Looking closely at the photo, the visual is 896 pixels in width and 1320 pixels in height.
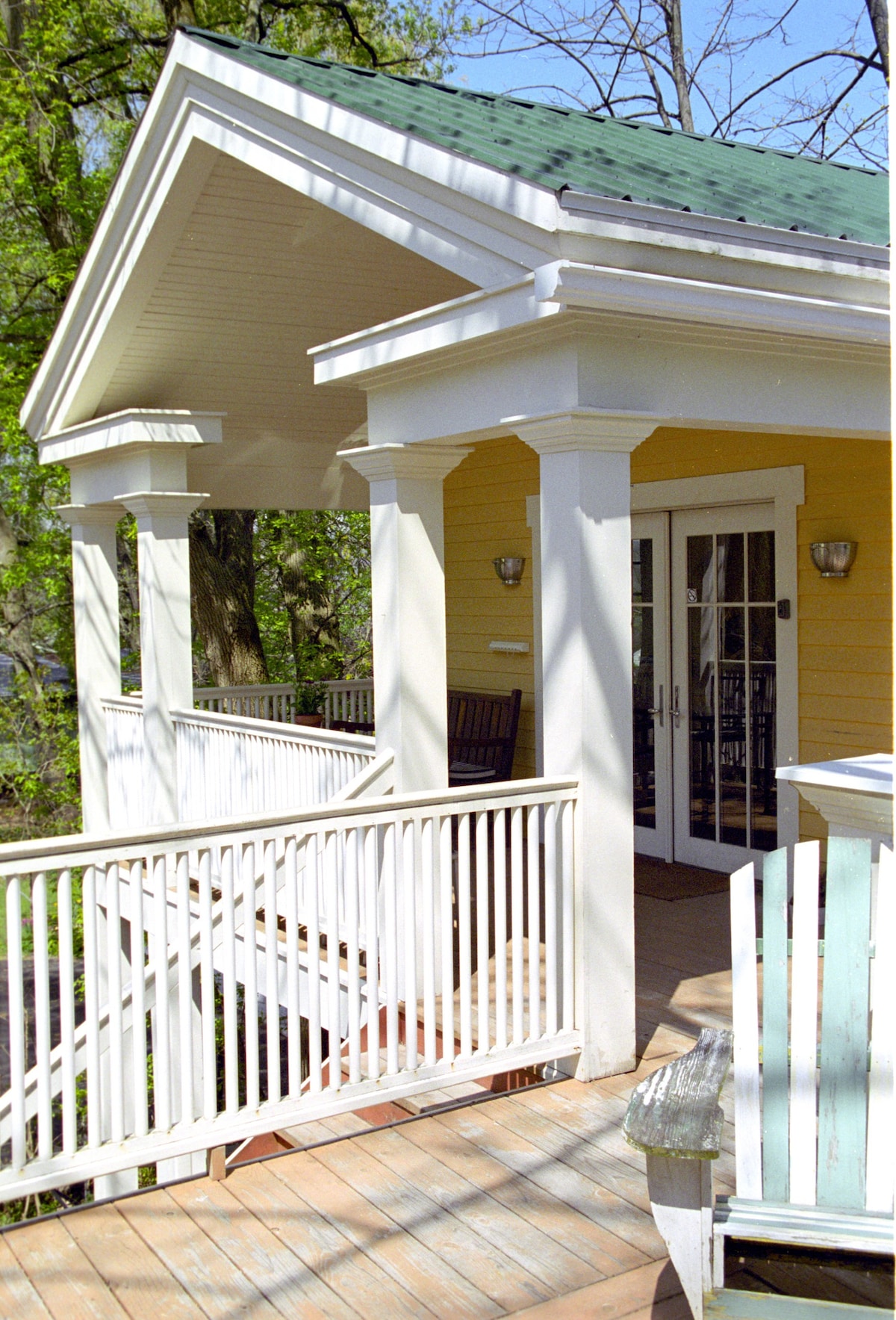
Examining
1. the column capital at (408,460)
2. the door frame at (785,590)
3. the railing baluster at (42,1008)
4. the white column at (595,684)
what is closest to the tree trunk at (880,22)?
the door frame at (785,590)

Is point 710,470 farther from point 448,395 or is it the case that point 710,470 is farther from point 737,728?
point 448,395

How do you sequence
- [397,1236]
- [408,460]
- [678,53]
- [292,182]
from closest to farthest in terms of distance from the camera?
[397,1236]
[408,460]
[292,182]
[678,53]

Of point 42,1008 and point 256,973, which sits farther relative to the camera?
point 256,973

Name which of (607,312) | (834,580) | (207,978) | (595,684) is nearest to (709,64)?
(834,580)

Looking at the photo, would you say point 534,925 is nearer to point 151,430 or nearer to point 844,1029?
point 844,1029

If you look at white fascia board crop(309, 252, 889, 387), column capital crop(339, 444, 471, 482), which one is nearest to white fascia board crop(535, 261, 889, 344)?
white fascia board crop(309, 252, 889, 387)

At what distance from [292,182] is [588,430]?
2.01 m

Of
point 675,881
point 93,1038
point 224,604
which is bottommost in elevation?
point 675,881

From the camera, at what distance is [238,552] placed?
49.7ft

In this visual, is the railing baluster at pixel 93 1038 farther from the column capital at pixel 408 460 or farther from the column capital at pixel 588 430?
the column capital at pixel 408 460

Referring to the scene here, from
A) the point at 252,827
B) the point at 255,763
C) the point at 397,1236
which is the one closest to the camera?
the point at 397,1236

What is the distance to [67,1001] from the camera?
131 inches

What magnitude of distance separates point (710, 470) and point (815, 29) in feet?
53.8

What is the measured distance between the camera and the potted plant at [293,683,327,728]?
33.0ft
